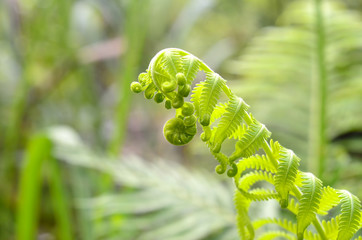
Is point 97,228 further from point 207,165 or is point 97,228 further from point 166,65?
point 166,65

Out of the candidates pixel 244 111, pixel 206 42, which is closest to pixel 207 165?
pixel 244 111

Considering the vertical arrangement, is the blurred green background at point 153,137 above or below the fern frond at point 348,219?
above

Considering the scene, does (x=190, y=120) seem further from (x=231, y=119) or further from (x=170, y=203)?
(x=170, y=203)

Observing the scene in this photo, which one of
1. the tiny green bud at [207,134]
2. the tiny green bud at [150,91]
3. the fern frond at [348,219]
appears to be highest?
the tiny green bud at [150,91]

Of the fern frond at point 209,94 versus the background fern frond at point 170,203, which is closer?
the fern frond at point 209,94

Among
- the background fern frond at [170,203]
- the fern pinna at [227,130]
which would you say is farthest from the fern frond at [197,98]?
the background fern frond at [170,203]

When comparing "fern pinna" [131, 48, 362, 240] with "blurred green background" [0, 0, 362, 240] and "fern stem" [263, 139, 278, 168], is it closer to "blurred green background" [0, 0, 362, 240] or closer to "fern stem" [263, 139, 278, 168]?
"fern stem" [263, 139, 278, 168]

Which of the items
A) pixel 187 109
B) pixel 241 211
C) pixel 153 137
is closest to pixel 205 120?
Result: pixel 187 109

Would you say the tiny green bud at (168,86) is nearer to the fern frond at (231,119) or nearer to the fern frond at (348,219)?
the fern frond at (231,119)
